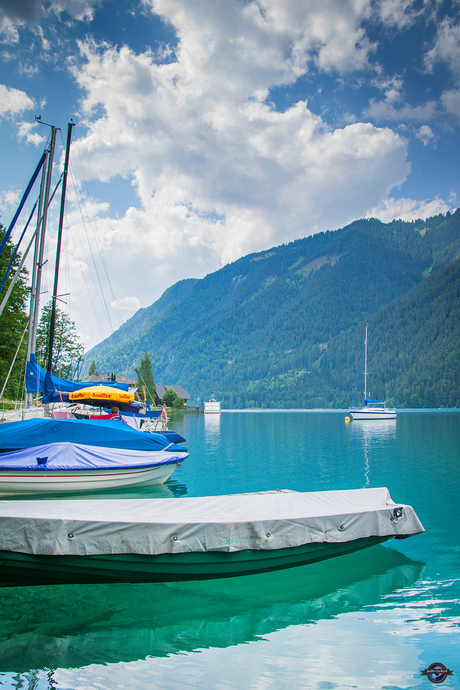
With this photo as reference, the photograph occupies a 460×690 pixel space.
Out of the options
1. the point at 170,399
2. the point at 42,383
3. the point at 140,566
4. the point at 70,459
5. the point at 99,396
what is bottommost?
the point at 170,399

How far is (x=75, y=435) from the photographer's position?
1552 cm

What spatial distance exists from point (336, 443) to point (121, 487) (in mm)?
24798

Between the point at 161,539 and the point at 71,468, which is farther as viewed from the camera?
the point at 71,468

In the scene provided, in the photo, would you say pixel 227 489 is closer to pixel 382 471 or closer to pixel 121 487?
pixel 121 487

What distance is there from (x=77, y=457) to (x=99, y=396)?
1082cm

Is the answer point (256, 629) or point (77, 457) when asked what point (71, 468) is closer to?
point (77, 457)

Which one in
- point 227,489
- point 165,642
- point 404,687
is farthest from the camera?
point 227,489

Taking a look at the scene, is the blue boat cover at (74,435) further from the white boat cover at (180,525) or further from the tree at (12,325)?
the tree at (12,325)

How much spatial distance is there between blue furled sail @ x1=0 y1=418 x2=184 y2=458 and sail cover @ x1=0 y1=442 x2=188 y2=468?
6.09 feet

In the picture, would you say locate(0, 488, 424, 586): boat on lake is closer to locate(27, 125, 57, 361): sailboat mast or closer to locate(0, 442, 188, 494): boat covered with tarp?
locate(0, 442, 188, 494): boat covered with tarp

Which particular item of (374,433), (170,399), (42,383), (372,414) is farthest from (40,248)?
(170,399)

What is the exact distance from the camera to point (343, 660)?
5355 mm

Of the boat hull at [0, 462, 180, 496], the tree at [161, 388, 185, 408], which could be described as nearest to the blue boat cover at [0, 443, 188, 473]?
the boat hull at [0, 462, 180, 496]

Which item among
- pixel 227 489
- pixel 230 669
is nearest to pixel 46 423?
pixel 227 489
